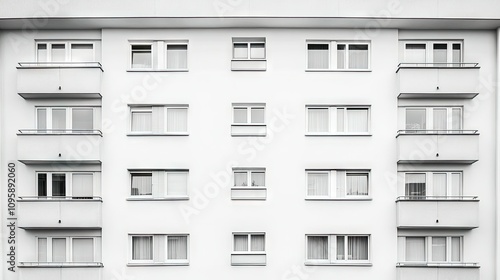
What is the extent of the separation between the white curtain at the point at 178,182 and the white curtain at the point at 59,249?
A: 3.56m

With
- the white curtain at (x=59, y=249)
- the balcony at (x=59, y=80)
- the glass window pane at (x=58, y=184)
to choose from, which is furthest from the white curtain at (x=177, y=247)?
the balcony at (x=59, y=80)

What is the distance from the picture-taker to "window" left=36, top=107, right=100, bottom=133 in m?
13.6

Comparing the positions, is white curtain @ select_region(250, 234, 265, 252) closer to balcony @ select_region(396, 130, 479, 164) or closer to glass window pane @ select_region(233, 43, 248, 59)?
balcony @ select_region(396, 130, 479, 164)

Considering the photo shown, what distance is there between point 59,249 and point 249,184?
6.05 meters

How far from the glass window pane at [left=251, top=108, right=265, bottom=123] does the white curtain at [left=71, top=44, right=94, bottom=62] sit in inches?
208

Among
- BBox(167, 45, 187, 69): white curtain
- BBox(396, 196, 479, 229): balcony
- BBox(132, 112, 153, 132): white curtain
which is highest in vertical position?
BBox(167, 45, 187, 69): white curtain

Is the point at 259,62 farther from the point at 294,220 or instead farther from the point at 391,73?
the point at 294,220

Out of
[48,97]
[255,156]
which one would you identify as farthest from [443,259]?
[48,97]

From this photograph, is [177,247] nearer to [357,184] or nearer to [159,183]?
[159,183]

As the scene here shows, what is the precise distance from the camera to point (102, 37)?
13.5 m

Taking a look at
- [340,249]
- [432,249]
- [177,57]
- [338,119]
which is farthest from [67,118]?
[432,249]

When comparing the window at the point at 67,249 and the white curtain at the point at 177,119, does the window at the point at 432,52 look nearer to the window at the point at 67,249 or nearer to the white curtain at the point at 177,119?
the white curtain at the point at 177,119

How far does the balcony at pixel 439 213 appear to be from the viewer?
1293 centimetres

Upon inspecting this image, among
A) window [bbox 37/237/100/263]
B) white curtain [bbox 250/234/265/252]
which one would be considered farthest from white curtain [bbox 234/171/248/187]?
window [bbox 37/237/100/263]
